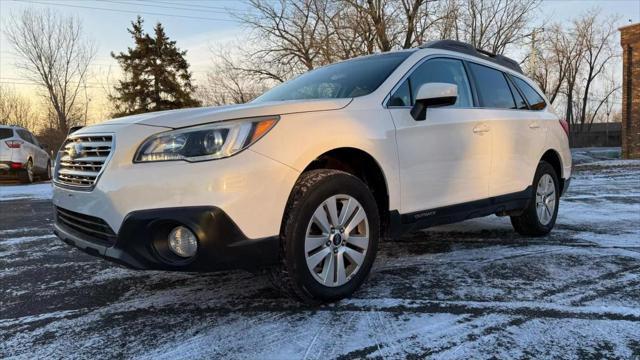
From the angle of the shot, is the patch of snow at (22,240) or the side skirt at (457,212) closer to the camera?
the side skirt at (457,212)

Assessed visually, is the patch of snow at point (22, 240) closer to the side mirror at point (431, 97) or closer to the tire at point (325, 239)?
the tire at point (325, 239)

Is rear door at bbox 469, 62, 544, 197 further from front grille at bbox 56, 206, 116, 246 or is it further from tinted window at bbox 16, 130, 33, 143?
tinted window at bbox 16, 130, 33, 143

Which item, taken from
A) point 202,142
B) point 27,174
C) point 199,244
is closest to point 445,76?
point 202,142

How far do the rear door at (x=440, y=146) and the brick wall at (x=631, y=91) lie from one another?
21542 millimetres

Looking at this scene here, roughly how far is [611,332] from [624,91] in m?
23.5

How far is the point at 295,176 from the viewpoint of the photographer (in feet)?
8.91

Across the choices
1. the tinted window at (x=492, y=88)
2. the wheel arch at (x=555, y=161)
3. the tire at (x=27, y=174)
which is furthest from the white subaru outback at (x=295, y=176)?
the tire at (x=27, y=174)

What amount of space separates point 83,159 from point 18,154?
40.1 ft

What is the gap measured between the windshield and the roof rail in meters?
0.36

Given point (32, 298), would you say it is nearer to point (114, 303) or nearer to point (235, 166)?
point (114, 303)

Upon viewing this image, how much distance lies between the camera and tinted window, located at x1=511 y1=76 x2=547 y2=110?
4953 millimetres

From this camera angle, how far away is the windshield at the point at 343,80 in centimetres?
357

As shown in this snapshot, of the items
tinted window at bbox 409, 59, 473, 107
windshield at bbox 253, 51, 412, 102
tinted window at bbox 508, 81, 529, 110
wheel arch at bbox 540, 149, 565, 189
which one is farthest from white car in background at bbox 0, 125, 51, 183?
wheel arch at bbox 540, 149, 565, 189

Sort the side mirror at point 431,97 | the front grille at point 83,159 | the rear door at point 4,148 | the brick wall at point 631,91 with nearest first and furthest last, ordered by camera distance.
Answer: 1. the front grille at point 83,159
2. the side mirror at point 431,97
3. the rear door at point 4,148
4. the brick wall at point 631,91
